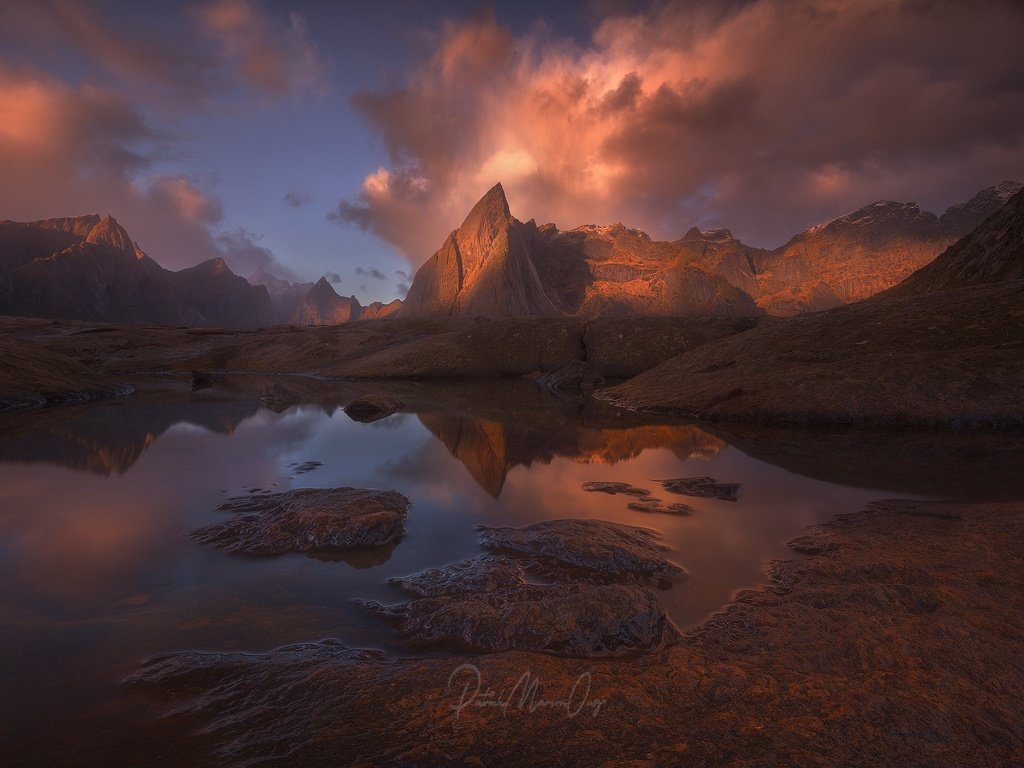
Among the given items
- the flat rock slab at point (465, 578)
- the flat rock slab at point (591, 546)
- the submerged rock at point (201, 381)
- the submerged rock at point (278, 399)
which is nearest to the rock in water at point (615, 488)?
the flat rock slab at point (591, 546)

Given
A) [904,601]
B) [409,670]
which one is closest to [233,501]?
[409,670]

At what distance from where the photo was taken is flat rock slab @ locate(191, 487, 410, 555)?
7387 mm

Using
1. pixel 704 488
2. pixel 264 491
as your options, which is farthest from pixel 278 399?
pixel 704 488

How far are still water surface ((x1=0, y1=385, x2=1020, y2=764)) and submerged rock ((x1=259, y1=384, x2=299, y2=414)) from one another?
6.56m

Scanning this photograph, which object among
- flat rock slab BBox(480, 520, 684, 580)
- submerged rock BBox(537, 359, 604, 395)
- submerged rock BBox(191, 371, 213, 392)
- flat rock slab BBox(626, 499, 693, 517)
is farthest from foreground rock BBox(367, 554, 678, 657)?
submerged rock BBox(191, 371, 213, 392)

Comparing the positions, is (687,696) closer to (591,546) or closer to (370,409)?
(591,546)

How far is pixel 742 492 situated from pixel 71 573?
35.1 feet

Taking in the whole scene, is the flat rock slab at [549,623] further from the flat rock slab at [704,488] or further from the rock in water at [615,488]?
the flat rock slab at [704,488]

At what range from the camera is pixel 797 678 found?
13.1ft

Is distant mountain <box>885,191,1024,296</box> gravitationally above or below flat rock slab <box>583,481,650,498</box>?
above

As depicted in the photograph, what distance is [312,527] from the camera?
25.2 feet

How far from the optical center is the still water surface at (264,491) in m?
4.69

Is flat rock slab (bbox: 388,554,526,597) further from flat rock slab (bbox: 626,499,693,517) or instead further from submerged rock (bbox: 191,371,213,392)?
submerged rock (bbox: 191,371,213,392)

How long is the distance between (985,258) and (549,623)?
138 feet
